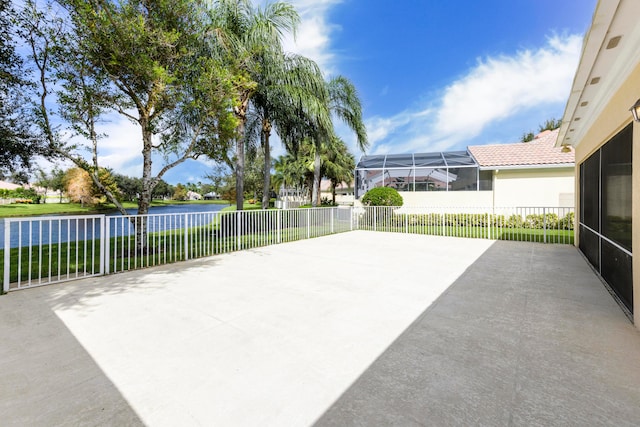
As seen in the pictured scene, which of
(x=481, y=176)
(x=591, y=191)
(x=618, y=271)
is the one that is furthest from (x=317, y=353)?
(x=481, y=176)

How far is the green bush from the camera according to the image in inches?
510

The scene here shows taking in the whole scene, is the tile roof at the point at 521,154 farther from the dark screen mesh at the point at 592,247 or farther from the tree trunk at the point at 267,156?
the tree trunk at the point at 267,156

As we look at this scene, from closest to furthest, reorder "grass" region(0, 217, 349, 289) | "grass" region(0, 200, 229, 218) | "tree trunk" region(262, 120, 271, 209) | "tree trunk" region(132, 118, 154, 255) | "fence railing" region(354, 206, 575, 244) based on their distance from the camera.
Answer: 1. "grass" region(0, 217, 349, 289)
2. "tree trunk" region(132, 118, 154, 255)
3. "tree trunk" region(262, 120, 271, 209)
4. "fence railing" region(354, 206, 575, 244)
5. "grass" region(0, 200, 229, 218)

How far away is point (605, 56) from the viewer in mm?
3041

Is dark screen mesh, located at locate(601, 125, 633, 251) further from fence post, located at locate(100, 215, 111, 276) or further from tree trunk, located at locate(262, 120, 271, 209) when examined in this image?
tree trunk, located at locate(262, 120, 271, 209)

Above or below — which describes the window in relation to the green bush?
above

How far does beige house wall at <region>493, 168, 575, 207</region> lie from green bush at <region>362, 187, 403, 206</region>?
4.98m

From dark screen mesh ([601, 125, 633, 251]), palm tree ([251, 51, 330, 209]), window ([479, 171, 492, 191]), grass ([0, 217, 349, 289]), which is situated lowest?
grass ([0, 217, 349, 289])

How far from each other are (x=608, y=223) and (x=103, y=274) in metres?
8.00

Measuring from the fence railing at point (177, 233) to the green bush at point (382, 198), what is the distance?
14.8 inches

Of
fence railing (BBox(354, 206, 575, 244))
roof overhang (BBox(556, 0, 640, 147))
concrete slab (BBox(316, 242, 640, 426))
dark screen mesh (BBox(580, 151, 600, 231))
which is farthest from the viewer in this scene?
fence railing (BBox(354, 206, 575, 244))

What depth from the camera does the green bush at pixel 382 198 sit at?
12.9 metres

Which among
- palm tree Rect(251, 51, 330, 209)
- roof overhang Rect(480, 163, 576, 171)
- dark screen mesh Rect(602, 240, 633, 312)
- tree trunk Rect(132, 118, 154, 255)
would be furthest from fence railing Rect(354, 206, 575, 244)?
tree trunk Rect(132, 118, 154, 255)

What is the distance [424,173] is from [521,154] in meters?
Answer: 4.61
